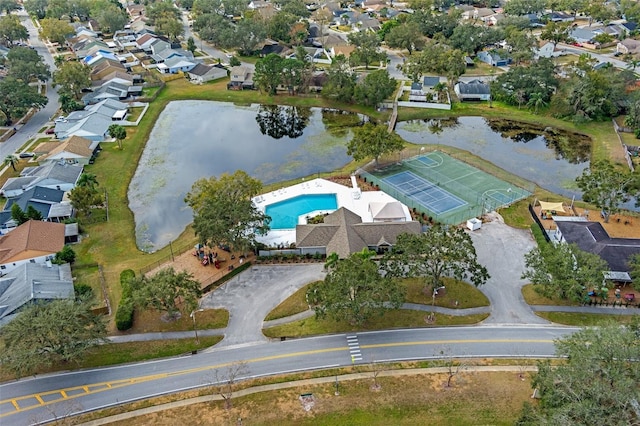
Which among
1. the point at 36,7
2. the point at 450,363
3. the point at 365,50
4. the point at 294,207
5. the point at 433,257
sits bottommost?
the point at 450,363

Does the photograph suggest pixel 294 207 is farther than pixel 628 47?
No

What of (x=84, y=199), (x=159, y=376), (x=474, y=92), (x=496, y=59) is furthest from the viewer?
(x=496, y=59)

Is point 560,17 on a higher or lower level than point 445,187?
higher

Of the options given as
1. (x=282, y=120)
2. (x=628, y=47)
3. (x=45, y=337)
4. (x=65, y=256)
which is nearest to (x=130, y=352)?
(x=45, y=337)

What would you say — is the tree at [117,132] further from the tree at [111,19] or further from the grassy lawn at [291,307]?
the tree at [111,19]

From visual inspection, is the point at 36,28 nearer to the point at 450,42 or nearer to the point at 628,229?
the point at 450,42

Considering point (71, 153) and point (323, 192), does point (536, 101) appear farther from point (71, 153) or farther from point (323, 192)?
point (71, 153)

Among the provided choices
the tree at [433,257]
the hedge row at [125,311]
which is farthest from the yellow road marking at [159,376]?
the tree at [433,257]
